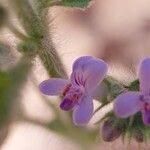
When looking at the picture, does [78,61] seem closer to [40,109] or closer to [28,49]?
[28,49]

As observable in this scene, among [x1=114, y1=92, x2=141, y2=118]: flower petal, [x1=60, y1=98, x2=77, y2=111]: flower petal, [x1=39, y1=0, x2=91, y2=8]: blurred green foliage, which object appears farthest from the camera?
[x1=39, y1=0, x2=91, y2=8]: blurred green foliage

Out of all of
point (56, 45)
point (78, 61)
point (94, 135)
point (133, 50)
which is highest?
point (78, 61)

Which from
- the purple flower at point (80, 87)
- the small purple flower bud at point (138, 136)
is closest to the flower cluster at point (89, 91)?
the purple flower at point (80, 87)

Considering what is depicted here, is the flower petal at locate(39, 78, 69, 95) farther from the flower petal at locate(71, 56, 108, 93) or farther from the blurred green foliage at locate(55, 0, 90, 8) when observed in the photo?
the blurred green foliage at locate(55, 0, 90, 8)

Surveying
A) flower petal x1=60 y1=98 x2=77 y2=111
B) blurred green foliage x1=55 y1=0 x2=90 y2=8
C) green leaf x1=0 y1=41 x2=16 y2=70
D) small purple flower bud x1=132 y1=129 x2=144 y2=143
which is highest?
blurred green foliage x1=55 y1=0 x2=90 y2=8

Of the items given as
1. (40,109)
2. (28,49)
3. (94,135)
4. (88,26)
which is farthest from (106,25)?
(28,49)

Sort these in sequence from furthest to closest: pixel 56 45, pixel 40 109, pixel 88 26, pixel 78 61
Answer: pixel 88 26, pixel 40 109, pixel 56 45, pixel 78 61

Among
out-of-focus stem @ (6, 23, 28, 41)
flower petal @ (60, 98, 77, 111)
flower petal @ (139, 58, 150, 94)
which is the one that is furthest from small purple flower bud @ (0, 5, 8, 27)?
flower petal @ (139, 58, 150, 94)

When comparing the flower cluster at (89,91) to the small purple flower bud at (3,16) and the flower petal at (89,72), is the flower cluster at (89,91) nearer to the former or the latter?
the flower petal at (89,72)
